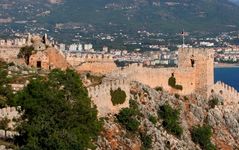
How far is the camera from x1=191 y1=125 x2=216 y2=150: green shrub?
50.3 meters

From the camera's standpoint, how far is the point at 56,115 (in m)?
29.8

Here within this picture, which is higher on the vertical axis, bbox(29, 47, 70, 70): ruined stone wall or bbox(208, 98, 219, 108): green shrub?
bbox(29, 47, 70, 70): ruined stone wall

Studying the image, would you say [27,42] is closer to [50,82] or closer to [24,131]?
[50,82]

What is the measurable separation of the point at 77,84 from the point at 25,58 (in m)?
18.0

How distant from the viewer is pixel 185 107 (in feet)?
173

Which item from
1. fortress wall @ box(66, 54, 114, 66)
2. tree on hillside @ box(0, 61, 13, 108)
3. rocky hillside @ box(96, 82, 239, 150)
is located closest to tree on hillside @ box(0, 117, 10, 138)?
tree on hillside @ box(0, 61, 13, 108)

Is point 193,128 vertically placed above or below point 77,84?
below

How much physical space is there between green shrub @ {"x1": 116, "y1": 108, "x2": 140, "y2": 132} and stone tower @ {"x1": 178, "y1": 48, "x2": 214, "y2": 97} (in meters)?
12.1

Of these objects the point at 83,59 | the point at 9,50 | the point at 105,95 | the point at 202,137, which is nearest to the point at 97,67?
the point at 83,59

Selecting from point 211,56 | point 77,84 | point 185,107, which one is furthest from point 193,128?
point 77,84

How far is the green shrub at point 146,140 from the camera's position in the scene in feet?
144

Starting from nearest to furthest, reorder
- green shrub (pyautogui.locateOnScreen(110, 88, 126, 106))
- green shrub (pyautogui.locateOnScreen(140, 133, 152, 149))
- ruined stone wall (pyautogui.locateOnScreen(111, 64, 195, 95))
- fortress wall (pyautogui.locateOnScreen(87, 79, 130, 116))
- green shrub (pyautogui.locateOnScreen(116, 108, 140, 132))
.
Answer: fortress wall (pyautogui.locateOnScreen(87, 79, 130, 116)) < green shrub (pyautogui.locateOnScreen(110, 88, 126, 106)) < green shrub (pyautogui.locateOnScreen(116, 108, 140, 132)) < green shrub (pyautogui.locateOnScreen(140, 133, 152, 149)) < ruined stone wall (pyautogui.locateOnScreen(111, 64, 195, 95))

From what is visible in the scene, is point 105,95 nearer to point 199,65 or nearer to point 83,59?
point 83,59

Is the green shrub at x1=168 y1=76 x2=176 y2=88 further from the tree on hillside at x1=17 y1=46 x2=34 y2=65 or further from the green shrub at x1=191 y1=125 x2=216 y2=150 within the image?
the tree on hillside at x1=17 y1=46 x2=34 y2=65
